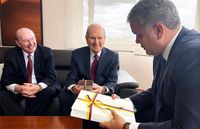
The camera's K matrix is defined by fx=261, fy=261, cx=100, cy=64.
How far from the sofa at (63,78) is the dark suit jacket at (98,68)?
0.38 feet

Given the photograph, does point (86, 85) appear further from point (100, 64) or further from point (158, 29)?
point (158, 29)

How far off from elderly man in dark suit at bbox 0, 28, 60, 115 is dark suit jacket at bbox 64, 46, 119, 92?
0.25 metres

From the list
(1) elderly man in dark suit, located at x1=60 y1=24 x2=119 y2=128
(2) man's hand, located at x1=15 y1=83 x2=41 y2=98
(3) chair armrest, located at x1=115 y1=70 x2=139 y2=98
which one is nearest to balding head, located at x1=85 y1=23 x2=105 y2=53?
(1) elderly man in dark suit, located at x1=60 y1=24 x2=119 y2=128

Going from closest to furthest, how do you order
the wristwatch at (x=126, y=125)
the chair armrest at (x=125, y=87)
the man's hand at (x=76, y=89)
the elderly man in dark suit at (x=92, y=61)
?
1. the wristwatch at (x=126, y=125)
2. the man's hand at (x=76, y=89)
3. the chair armrest at (x=125, y=87)
4. the elderly man in dark suit at (x=92, y=61)

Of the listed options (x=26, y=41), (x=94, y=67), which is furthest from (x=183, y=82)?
(x=26, y=41)

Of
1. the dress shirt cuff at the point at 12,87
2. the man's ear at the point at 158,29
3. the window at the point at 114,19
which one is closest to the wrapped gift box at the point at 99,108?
the man's ear at the point at 158,29

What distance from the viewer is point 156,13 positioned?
122 centimetres

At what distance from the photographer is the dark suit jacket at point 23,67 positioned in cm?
271

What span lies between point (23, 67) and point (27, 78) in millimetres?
122

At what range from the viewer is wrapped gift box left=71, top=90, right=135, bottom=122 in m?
1.46

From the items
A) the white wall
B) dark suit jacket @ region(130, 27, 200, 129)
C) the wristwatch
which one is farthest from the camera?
the white wall

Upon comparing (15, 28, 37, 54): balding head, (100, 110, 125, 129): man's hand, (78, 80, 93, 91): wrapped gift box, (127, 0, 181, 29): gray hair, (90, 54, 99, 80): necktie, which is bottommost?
(100, 110, 125, 129): man's hand

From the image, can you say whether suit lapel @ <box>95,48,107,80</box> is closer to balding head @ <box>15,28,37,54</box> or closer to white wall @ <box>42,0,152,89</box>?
balding head @ <box>15,28,37,54</box>

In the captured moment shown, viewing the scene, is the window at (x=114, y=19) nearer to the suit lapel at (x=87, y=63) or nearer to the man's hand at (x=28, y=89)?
the suit lapel at (x=87, y=63)
